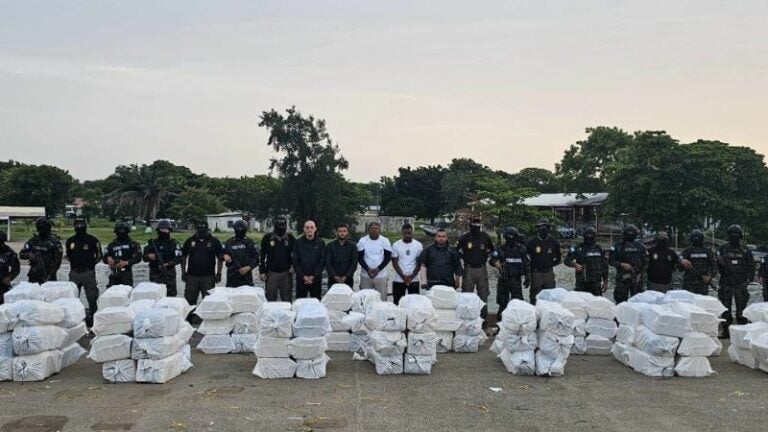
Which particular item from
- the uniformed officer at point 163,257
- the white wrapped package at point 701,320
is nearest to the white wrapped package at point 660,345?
the white wrapped package at point 701,320

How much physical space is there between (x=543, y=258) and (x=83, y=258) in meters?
6.99

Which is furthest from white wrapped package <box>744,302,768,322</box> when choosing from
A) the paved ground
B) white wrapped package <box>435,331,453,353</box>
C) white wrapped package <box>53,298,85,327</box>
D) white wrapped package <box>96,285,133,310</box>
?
white wrapped package <box>53,298,85,327</box>

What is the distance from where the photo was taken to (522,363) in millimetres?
7121

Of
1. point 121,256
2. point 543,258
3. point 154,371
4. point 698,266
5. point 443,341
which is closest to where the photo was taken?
point 154,371

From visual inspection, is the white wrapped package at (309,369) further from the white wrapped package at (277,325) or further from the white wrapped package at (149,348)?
the white wrapped package at (149,348)

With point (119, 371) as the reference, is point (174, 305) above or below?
above

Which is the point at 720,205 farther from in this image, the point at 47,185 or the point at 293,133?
the point at 47,185

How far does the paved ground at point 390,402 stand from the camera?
5.44m

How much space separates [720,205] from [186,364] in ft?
112

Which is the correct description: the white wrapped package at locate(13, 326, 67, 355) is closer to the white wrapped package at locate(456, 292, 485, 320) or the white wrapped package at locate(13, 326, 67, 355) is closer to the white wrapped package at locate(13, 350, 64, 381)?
the white wrapped package at locate(13, 350, 64, 381)

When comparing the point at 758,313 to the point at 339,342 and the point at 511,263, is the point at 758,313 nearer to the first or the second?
the point at 511,263

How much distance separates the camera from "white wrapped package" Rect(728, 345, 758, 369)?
24.7 feet

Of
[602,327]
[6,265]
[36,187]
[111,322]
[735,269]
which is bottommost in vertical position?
[602,327]

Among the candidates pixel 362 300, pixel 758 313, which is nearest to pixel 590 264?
pixel 758 313
